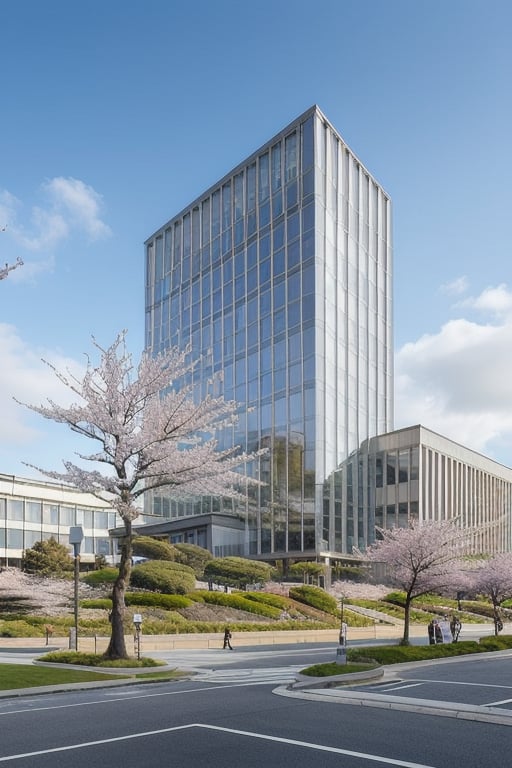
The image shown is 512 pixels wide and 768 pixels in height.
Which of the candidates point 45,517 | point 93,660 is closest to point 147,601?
point 93,660

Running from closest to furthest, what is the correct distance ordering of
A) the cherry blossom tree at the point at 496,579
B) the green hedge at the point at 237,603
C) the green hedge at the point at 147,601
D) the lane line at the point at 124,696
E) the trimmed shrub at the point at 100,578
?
the lane line at the point at 124,696 < the green hedge at the point at 147,601 < the green hedge at the point at 237,603 < the trimmed shrub at the point at 100,578 < the cherry blossom tree at the point at 496,579

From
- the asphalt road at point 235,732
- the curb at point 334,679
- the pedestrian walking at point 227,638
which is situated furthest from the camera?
the pedestrian walking at point 227,638

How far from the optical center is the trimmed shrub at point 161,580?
45406 millimetres

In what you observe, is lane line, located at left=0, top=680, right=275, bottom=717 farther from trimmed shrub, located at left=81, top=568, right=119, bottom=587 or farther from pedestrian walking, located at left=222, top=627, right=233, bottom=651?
trimmed shrub, located at left=81, top=568, right=119, bottom=587

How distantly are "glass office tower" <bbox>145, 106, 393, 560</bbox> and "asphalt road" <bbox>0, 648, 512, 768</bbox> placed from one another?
50426 mm

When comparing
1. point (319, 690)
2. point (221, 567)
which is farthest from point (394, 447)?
point (319, 690)

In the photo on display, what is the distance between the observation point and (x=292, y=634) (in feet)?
143

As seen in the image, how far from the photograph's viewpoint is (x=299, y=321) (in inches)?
2837

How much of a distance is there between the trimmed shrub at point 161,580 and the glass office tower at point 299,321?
23152 mm

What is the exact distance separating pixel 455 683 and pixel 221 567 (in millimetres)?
35153

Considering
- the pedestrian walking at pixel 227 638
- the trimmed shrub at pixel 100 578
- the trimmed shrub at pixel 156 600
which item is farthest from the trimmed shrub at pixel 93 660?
the trimmed shrub at pixel 100 578

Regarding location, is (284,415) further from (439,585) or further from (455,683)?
(455,683)

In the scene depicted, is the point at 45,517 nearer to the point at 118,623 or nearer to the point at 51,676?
the point at 118,623

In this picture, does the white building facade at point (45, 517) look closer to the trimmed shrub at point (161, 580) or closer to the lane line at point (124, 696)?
the trimmed shrub at point (161, 580)
